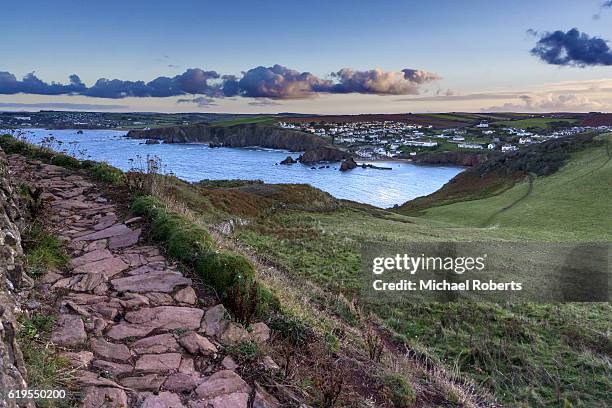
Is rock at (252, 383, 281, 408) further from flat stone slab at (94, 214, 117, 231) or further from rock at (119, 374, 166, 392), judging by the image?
flat stone slab at (94, 214, 117, 231)

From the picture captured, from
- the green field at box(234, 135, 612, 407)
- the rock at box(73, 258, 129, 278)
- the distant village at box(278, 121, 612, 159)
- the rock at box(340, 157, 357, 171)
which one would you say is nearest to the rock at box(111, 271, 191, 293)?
the rock at box(73, 258, 129, 278)

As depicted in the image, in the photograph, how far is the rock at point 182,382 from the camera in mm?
3656

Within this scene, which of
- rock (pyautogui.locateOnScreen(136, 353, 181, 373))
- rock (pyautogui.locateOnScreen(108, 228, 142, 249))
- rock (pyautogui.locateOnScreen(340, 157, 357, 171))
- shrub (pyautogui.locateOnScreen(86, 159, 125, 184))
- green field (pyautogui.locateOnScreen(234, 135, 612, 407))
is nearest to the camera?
rock (pyautogui.locateOnScreen(136, 353, 181, 373))

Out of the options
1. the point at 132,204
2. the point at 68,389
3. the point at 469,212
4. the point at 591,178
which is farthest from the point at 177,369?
the point at 591,178

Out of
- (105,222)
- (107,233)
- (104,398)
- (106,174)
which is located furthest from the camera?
(106,174)

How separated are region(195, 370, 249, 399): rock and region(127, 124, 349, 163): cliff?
150 meters

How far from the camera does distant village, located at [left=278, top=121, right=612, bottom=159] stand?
5069 inches

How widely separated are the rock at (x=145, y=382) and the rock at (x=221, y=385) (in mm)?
328

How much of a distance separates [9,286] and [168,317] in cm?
155

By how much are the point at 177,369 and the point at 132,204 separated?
5454 millimetres

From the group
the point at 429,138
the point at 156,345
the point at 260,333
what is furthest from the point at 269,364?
the point at 429,138

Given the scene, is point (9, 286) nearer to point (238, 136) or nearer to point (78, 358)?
point (78, 358)

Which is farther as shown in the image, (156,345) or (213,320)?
(213,320)

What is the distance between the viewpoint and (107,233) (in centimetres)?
717
